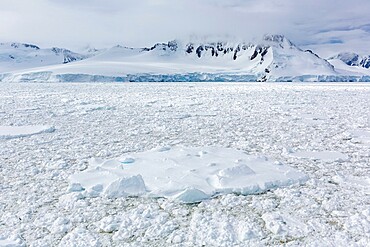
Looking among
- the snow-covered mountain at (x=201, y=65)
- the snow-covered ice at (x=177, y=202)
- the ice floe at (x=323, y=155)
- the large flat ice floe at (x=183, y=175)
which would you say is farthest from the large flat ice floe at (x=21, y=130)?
the snow-covered mountain at (x=201, y=65)

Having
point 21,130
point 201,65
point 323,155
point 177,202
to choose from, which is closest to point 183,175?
point 177,202

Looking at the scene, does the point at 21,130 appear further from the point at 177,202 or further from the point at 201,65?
the point at 201,65

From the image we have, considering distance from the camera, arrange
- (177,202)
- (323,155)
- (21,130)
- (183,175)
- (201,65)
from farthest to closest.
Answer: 1. (201,65)
2. (21,130)
3. (323,155)
4. (183,175)
5. (177,202)

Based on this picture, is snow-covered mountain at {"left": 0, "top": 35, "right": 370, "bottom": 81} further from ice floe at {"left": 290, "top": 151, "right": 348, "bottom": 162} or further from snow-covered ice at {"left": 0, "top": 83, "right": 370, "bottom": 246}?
ice floe at {"left": 290, "top": 151, "right": 348, "bottom": 162}

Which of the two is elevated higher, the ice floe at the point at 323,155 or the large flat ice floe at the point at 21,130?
the ice floe at the point at 323,155

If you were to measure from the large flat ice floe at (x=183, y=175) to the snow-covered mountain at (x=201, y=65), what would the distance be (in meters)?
78.9

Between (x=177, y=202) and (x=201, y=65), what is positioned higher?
(x=177, y=202)

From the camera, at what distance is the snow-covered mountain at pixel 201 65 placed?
90312mm

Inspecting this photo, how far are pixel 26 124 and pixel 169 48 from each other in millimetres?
173744

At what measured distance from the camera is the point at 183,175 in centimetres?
445

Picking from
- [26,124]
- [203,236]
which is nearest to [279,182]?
[203,236]

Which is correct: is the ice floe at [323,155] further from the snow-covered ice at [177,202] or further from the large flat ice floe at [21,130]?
the large flat ice floe at [21,130]

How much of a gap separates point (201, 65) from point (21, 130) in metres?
155

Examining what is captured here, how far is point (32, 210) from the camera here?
3.40 metres
